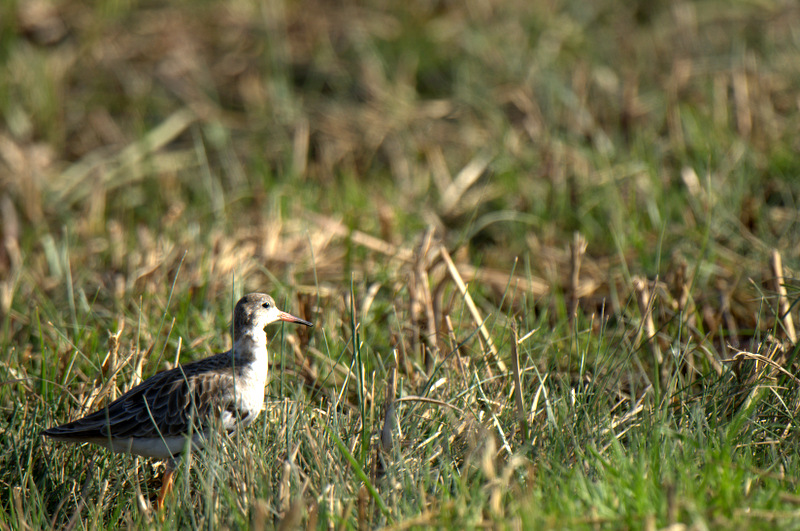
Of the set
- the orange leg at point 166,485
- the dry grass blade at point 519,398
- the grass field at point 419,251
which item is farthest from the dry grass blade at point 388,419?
the orange leg at point 166,485

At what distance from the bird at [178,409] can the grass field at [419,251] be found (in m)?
0.17

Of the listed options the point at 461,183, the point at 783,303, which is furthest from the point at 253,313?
the point at 461,183

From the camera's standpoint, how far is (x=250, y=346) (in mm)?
4102

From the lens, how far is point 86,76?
9.05 metres

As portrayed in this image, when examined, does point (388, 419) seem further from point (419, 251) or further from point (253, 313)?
point (419, 251)

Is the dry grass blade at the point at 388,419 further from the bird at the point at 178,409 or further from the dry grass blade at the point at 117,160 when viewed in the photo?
the dry grass blade at the point at 117,160

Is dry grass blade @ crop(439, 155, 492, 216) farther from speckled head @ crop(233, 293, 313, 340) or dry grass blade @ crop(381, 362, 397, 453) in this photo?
dry grass blade @ crop(381, 362, 397, 453)

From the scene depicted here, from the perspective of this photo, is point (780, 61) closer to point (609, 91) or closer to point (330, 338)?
point (609, 91)

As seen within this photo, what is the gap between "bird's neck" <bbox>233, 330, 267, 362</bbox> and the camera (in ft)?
13.4

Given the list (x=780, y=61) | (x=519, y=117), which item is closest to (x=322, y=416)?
(x=519, y=117)

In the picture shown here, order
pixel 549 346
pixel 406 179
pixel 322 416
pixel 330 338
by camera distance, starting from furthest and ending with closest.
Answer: pixel 406 179
pixel 330 338
pixel 549 346
pixel 322 416

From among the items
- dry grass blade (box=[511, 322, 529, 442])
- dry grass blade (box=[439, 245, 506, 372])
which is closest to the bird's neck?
dry grass blade (box=[439, 245, 506, 372])

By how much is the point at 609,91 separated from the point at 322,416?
16.7 ft

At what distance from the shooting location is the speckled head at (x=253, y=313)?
4.17 meters
